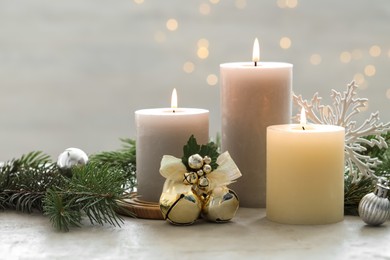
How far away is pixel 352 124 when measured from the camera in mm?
997

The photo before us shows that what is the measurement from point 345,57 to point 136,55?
Answer: 1.80ft

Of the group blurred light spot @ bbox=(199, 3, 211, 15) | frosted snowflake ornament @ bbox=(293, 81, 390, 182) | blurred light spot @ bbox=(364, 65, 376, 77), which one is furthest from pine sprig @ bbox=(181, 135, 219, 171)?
blurred light spot @ bbox=(364, 65, 376, 77)

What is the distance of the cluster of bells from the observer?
87 cm

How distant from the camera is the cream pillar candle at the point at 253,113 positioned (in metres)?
0.98

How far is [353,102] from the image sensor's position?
997 millimetres

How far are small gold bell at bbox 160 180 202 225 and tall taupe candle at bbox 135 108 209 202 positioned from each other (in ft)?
0.27

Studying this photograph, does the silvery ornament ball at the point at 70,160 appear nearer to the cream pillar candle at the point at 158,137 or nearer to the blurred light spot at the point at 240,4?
the cream pillar candle at the point at 158,137

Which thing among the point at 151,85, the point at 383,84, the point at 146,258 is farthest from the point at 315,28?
the point at 146,258

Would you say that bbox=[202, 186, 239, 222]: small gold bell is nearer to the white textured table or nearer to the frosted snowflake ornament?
the white textured table

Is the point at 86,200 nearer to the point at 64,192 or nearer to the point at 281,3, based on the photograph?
the point at 64,192

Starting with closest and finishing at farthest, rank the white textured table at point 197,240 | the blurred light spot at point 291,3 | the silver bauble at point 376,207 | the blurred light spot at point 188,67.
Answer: the white textured table at point 197,240, the silver bauble at point 376,207, the blurred light spot at point 291,3, the blurred light spot at point 188,67

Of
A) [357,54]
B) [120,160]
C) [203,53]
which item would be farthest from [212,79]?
[120,160]

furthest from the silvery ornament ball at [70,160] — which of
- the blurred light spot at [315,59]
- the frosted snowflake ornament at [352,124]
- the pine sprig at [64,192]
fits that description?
the blurred light spot at [315,59]

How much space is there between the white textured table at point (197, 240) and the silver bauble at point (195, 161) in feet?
0.24
